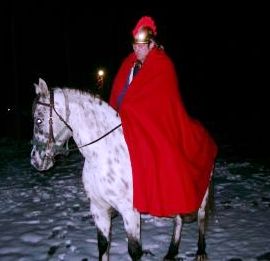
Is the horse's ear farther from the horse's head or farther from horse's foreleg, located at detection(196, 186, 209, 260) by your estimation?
horse's foreleg, located at detection(196, 186, 209, 260)

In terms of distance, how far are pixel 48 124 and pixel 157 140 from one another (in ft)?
3.92

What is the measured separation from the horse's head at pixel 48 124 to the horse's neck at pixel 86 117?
0.25 feet

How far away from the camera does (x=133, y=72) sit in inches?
189

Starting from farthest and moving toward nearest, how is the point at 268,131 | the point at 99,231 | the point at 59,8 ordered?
1. the point at 59,8
2. the point at 268,131
3. the point at 99,231

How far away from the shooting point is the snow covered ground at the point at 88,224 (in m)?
5.66

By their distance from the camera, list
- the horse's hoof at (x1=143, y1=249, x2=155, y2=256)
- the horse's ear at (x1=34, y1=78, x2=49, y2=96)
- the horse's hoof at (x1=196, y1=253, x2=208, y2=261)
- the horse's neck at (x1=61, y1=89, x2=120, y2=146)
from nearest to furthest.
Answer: the horse's ear at (x1=34, y1=78, x2=49, y2=96), the horse's neck at (x1=61, y1=89, x2=120, y2=146), the horse's hoof at (x1=196, y1=253, x2=208, y2=261), the horse's hoof at (x1=143, y1=249, x2=155, y2=256)

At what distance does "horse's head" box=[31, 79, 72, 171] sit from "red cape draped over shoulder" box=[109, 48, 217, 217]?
2.16 feet

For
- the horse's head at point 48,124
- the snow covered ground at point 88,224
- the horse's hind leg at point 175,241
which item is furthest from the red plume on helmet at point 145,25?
the horse's hind leg at point 175,241

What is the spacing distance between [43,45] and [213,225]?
130 feet

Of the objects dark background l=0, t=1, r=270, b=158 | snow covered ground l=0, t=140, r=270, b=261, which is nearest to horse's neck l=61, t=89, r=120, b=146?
snow covered ground l=0, t=140, r=270, b=261

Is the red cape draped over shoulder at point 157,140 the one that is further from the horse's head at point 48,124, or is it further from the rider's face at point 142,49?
the horse's head at point 48,124

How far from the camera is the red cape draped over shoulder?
13.6ft

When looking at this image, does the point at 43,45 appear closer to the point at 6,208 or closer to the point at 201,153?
the point at 6,208

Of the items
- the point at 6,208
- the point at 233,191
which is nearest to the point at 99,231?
the point at 6,208
